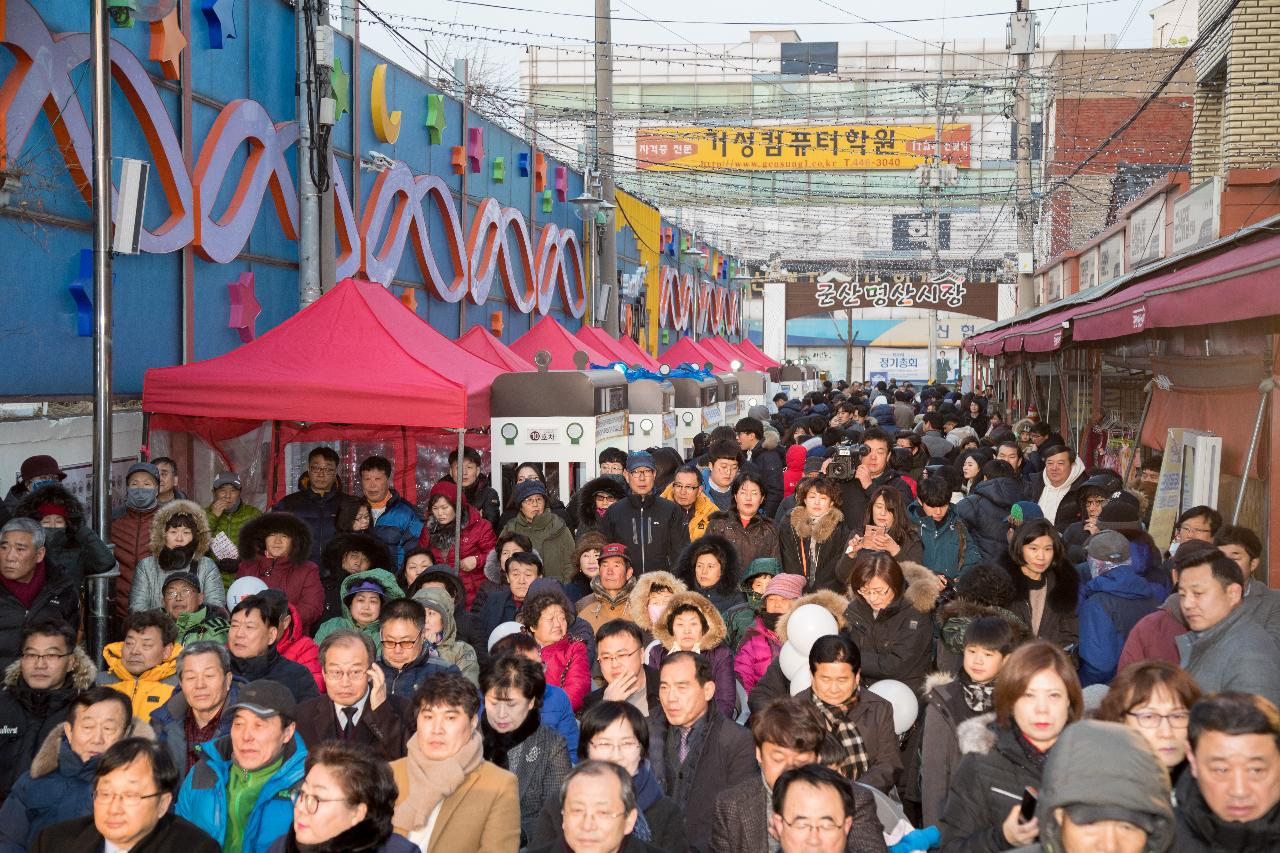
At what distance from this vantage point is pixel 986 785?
15.0 feet

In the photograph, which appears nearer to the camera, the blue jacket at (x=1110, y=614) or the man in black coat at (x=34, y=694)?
the man in black coat at (x=34, y=694)

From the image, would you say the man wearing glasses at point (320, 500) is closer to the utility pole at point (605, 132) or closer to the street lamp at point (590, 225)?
the street lamp at point (590, 225)

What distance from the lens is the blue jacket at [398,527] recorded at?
10.1 meters

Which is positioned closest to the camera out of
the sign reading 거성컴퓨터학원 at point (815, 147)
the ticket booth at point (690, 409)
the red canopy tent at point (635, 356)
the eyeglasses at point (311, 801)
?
the eyeglasses at point (311, 801)

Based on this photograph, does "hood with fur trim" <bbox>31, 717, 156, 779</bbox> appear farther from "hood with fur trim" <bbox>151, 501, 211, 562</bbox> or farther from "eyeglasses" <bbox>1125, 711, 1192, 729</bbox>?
"eyeglasses" <bbox>1125, 711, 1192, 729</bbox>

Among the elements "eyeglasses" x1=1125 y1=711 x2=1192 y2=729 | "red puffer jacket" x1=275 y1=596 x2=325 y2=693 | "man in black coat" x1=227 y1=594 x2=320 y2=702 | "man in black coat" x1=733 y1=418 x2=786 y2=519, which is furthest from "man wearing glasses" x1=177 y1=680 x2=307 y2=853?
"man in black coat" x1=733 y1=418 x2=786 y2=519

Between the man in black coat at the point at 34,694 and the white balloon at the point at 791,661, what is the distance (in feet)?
10.0

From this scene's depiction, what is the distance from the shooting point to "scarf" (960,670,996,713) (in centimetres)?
544

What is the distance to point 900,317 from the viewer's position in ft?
212

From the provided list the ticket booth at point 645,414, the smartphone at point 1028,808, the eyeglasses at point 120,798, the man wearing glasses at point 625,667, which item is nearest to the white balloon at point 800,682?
the man wearing glasses at point 625,667

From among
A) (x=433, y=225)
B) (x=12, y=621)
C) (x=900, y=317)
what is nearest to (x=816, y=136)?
(x=900, y=317)

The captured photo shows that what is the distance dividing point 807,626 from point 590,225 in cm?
2190

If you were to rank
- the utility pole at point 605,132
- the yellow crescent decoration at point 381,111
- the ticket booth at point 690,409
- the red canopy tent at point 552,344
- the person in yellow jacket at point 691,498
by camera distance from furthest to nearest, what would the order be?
1. the utility pole at point 605,132
2. the ticket booth at point 690,409
3. the red canopy tent at point 552,344
4. the yellow crescent decoration at point 381,111
5. the person in yellow jacket at point 691,498

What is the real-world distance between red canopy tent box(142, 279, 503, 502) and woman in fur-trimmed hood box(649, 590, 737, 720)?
417 centimetres
